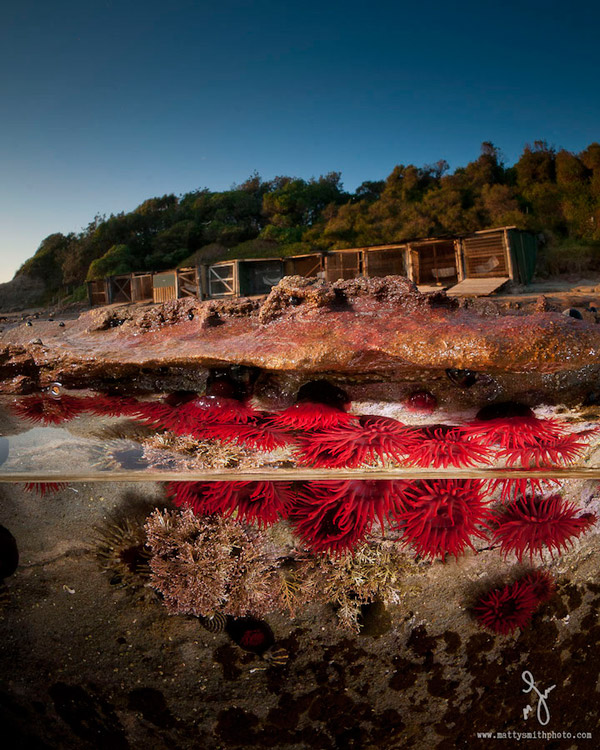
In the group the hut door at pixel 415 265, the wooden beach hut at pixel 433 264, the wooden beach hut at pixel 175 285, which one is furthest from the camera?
the hut door at pixel 415 265

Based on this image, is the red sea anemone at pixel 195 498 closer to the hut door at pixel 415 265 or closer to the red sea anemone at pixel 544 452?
the red sea anemone at pixel 544 452

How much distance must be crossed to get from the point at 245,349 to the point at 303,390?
1.19 feet

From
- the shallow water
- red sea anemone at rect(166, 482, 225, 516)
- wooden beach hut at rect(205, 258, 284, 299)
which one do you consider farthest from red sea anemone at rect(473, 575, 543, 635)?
wooden beach hut at rect(205, 258, 284, 299)

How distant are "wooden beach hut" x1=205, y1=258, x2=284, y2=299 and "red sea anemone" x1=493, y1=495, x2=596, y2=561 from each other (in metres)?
9.07

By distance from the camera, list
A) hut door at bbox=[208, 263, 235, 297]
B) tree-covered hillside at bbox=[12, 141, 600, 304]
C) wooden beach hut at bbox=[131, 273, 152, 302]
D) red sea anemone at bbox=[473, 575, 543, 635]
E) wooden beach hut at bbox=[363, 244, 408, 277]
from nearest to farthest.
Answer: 1. red sea anemone at bbox=[473, 575, 543, 635]
2. wooden beach hut at bbox=[363, 244, 408, 277]
3. wooden beach hut at bbox=[131, 273, 152, 302]
4. hut door at bbox=[208, 263, 235, 297]
5. tree-covered hillside at bbox=[12, 141, 600, 304]

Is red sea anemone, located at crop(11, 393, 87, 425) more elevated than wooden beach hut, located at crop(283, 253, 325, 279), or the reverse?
wooden beach hut, located at crop(283, 253, 325, 279)

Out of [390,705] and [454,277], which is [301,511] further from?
[454,277]

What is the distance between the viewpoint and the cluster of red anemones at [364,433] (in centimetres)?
185

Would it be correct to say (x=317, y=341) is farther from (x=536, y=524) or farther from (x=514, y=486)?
(x=536, y=524)

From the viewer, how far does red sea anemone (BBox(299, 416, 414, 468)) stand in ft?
6.03

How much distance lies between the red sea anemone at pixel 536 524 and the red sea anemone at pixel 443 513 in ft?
0.51

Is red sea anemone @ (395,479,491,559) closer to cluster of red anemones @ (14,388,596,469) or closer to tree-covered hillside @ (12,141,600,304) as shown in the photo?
cluster of red anemones @ (14,388,596,469)
